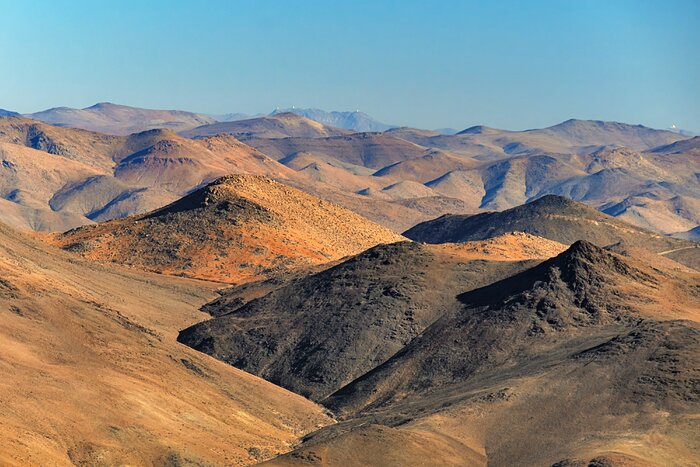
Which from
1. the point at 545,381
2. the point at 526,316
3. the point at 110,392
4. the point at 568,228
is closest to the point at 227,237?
the point at 526,316

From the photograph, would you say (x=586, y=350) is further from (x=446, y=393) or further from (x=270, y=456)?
(x=270, y=456)

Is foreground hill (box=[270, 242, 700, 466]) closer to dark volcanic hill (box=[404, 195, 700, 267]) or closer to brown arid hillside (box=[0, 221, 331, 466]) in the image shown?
brown arid hillside (box=[0, 221, 331, 466])

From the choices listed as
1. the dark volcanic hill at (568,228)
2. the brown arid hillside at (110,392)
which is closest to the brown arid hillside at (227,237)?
the brown arid hillside at (110,392)

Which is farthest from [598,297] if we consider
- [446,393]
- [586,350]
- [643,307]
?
[446,393]

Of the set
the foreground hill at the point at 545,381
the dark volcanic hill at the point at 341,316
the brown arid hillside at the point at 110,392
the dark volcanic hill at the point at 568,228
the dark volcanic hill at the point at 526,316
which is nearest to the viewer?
the brown arid hillside at the point at 110,392

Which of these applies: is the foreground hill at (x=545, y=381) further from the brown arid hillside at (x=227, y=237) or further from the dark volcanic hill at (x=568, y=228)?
the dark volcanic hill at (x=568, y=228)
